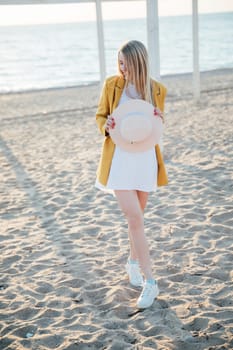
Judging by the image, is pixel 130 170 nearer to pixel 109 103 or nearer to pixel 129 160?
pixel 129 160

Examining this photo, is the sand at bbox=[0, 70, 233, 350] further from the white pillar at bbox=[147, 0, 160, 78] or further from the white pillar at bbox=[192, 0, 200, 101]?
the white pillar at bbox=[192, 0, 200, 101]

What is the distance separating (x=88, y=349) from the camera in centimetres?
252

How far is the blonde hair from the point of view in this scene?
8.49 feet

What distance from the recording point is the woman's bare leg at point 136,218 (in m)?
2.75

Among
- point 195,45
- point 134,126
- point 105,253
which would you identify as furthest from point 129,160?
point 195,45

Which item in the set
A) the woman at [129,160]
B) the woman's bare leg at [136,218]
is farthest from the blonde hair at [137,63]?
the woman's bare leg at [136,218]

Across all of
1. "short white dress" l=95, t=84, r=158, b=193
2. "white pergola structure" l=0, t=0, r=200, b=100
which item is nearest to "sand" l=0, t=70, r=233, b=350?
"short white dress" l=95, t=84, r=158, b=193

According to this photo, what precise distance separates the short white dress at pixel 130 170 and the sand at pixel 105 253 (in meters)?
0.80

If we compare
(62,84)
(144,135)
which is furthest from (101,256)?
(62,84)

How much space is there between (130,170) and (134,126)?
0.27 meters

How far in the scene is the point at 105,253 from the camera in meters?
3.74

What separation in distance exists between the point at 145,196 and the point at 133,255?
485 mm

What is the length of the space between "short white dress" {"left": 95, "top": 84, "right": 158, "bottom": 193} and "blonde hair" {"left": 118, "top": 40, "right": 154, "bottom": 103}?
8 centimetres

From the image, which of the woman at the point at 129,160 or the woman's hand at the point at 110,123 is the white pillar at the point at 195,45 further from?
the woman's hand at the point at 110,123
